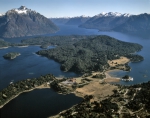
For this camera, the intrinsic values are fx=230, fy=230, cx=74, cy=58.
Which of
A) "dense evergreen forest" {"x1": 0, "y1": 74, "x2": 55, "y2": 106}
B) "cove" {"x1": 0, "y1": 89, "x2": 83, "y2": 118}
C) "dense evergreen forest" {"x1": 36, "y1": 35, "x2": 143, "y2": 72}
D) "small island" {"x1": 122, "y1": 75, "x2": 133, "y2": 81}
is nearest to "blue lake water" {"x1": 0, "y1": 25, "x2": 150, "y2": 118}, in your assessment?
"cove" {"x1": 0, "y1": 89, "x2": 83, "y2": 118}

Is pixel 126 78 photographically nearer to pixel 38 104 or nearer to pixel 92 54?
pixel 38 104

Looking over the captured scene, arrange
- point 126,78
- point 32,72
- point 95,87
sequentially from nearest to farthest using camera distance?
point 95,87
point 126,78
point 32,72

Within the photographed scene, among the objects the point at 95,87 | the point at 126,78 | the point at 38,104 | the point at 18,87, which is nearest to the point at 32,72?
the point at 18,87

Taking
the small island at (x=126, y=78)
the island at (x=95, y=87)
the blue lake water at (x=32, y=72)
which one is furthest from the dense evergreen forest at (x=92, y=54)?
the small island at (x=126, y=78)

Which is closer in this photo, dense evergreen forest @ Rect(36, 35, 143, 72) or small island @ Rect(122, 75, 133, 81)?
small island @ Rect(122, 75, 133, 81)

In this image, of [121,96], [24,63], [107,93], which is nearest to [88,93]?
[107,93]

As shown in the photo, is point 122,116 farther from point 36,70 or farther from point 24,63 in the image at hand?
point 24,63

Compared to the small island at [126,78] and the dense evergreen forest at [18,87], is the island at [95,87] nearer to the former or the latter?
the dense evergreen forest at [18,87]

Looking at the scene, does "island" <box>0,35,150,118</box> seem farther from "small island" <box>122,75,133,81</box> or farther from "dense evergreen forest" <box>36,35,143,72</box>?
"small island" <box>122,75,133,81</box>

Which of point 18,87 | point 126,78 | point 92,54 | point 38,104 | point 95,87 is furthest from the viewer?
point 92,54

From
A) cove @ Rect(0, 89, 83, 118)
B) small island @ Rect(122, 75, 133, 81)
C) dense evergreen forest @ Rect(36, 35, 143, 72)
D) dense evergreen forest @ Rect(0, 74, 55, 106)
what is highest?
dense evergreen forest @ Rect(36, 35, 143, 72)
